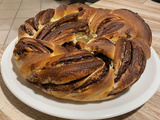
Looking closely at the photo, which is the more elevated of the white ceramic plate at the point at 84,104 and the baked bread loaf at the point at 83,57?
the baked bread loaf at the point at 83,57

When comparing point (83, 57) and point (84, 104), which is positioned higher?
point (83, 57)

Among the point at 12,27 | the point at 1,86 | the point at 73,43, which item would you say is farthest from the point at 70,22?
the point at 12,27

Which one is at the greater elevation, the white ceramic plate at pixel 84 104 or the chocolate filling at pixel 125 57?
the chocolate filling at pixel 125 57

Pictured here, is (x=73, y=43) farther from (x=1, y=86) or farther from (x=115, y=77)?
(x=1, y=86)

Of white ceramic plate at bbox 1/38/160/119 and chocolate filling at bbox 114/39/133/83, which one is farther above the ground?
chocolate filling at bbox 114/39/133/83

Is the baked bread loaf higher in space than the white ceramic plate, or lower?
higher
